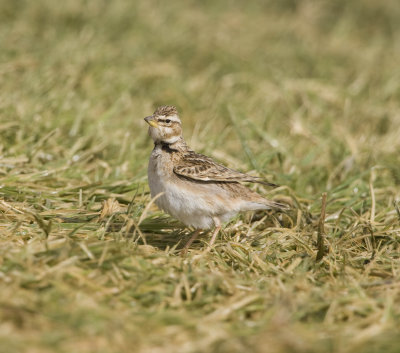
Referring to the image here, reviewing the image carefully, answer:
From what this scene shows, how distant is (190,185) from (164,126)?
0.81 meters

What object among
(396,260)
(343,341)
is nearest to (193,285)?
(343,341)

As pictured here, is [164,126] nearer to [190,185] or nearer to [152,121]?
[152,121]

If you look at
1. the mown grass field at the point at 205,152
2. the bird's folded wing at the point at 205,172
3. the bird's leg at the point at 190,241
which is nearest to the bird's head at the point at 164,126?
the bird's folded wing at the point at 205,172

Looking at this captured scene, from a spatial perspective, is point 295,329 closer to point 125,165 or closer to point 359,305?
point 359,305

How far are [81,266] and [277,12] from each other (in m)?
13.2

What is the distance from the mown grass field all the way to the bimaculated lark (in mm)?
318

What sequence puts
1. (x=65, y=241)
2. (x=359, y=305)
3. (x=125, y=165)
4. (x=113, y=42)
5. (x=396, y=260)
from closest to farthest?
(x=359, y=305)
(x=65, y=241)
(x=396, y=260)
(x=125, y=165)
(x=113, y=42)

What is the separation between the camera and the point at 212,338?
175 inches

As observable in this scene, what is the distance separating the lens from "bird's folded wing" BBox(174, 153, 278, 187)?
6715 millimetres

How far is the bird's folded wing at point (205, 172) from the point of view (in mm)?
6715

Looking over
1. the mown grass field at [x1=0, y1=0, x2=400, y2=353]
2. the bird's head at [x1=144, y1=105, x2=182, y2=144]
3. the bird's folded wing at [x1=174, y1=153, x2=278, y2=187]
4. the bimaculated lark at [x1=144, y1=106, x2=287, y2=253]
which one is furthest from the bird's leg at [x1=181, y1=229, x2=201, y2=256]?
the bird's head at [x1=144, y1=105, x2=182, y2=144]

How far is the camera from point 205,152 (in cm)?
890

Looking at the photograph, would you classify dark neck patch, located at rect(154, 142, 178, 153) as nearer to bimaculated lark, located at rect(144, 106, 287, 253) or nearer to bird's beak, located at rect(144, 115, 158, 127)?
bimaculated lark, located at rect(144, 106, 287, 253)

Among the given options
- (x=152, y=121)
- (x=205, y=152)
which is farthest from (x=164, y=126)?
(x=205, y=152)
